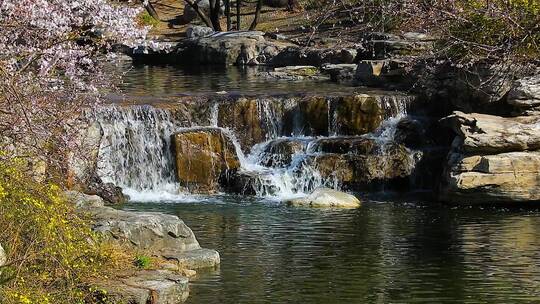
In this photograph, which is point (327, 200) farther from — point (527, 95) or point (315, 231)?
point (527, 95)

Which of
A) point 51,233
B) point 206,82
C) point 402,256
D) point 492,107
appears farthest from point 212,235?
point 206,82

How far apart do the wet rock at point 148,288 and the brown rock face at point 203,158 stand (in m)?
10.1

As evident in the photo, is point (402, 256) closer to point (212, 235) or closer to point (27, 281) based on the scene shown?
point (212, 235)

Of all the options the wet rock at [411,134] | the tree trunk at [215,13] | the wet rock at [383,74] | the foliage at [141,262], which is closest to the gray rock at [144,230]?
the foliage at [141,262]

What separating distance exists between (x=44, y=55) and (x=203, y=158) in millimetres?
10783

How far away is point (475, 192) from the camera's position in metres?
20.4

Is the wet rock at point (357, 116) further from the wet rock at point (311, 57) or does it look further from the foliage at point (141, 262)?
the foliage at point (141, 262)

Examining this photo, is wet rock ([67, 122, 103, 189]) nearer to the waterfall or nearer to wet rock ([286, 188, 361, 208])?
the waterfall

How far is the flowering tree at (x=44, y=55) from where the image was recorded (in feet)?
35.7

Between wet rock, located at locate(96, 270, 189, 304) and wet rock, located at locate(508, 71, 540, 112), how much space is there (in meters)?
11.4

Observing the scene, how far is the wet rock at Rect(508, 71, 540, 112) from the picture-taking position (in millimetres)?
21719

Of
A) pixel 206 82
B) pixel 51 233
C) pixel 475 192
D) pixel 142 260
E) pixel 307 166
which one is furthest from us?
pixel 206 82

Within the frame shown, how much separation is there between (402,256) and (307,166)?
755 centimetres

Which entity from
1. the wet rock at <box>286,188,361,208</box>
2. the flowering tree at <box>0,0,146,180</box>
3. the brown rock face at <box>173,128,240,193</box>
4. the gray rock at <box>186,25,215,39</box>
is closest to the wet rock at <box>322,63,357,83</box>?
the brown rock face at <box>173,128,240,193</box>
